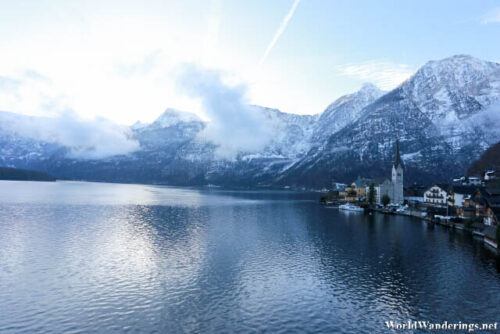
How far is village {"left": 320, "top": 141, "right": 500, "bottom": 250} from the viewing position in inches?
3646

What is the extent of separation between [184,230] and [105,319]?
5875cm

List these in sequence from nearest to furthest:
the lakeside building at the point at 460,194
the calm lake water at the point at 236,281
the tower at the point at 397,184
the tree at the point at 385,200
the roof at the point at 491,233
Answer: the calm lake water at the point at 236,281 < the roof at the point at 491,233 < the lakeside building at the point at 460,194 < the tree at the point at 385,200 < the tower at the point at 397,184

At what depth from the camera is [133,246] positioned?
72250mm

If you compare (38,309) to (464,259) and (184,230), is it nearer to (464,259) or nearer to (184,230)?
(184,230)

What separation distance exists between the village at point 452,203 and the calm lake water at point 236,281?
1105 cm

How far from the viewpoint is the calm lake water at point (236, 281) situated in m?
36.3

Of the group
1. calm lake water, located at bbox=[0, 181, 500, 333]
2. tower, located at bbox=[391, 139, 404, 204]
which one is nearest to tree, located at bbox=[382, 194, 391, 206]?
tower, located at bbox=[391, 139, 404, 204]

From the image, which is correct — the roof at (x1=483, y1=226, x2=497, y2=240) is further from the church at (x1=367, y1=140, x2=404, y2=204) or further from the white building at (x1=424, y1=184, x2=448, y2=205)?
the church at (x1=367, y1=140, x2=404, y2=204)

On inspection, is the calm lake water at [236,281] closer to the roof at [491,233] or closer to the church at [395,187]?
the roof at [491,233]

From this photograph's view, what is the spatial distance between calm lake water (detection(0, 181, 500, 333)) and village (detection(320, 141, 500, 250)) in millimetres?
11047

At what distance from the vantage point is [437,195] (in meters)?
157

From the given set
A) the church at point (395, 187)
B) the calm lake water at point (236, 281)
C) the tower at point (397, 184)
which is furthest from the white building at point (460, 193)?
the calm lake water at point (236, 281)

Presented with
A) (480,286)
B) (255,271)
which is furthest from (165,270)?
(480,286)

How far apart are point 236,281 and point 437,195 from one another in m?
140
